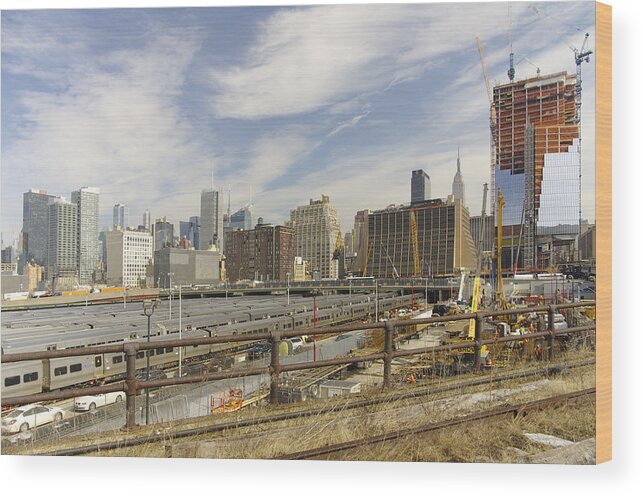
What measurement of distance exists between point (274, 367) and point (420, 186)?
13.9ft

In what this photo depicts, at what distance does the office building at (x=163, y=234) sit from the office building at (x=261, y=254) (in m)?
1.28

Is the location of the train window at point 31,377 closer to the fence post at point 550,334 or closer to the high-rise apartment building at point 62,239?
the high-rise apartment building at point 62,239

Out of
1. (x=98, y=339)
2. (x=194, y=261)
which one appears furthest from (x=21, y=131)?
(x=194, y=261)

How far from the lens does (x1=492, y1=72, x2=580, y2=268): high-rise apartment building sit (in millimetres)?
4430

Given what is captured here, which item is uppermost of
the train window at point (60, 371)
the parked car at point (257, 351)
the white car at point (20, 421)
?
the white car at point (20, 421)

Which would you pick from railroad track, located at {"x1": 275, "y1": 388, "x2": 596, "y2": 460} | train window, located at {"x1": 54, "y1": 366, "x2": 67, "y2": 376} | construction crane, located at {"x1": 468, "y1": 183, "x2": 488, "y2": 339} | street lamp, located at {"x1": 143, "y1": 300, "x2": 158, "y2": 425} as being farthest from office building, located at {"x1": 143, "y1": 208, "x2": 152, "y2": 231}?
construction crane, located at {"x1": 468, "y1": 183, "x2": 488, "y2": 339}

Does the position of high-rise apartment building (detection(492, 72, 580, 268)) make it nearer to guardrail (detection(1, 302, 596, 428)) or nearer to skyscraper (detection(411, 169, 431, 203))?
skyscraper (detection(411, 169, 431, 203))

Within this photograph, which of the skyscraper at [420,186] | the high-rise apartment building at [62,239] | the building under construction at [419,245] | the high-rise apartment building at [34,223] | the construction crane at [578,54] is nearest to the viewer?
the construction crane at [578,54]

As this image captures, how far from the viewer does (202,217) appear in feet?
24.3

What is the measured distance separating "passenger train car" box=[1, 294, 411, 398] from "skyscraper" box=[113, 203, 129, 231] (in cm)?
193

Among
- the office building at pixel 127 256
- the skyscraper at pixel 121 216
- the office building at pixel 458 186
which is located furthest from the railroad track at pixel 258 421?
the office building at pixel 127 256

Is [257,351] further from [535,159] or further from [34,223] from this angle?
[535,159]

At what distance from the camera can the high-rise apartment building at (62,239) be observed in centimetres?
514

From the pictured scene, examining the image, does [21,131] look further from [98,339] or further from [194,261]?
[194,261]
